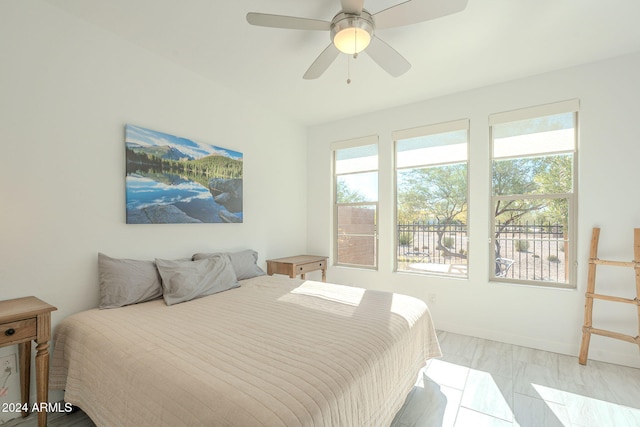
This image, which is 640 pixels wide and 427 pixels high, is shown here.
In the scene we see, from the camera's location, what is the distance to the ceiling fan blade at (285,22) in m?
1.65

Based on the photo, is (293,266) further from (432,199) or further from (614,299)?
(614,299)

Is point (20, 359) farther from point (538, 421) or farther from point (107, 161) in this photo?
point (538, 421)

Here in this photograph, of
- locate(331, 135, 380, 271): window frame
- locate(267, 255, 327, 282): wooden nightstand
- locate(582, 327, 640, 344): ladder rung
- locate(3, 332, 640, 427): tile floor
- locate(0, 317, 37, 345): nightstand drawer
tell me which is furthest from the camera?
locate(331, 135, 380, 271): window frame

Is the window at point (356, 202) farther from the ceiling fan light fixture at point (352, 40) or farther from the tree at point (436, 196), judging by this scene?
the ceiling fan light fixture at point (352, 40)

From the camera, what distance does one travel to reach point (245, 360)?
130 cm

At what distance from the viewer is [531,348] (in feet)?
9.38

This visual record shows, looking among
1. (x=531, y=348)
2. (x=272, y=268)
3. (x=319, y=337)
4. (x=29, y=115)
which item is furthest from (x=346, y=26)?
(x=531, y=348)

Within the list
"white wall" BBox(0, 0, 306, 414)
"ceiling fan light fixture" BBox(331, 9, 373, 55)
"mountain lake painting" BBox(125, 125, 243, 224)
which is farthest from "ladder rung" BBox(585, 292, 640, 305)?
"white wall" BBox(0, 0, 306, 414)

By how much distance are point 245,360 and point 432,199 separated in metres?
2.97

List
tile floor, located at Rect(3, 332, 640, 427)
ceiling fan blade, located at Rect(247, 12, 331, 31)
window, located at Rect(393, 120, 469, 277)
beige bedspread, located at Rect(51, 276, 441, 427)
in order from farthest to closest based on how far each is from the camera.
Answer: window, located at Rect(393, 120, 469, 277), tile floor, located at Rect(3, 332, 640, 427), ceiling fan blade, located at Rect(247, 12, 331, 31), beige bedspread, located at Rect(51, 276, 441, 427)

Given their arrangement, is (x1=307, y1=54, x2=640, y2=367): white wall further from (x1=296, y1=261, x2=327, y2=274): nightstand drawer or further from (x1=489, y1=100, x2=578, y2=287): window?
(x1=296, y1=261, x2=327, y2=274): nightstand drawer

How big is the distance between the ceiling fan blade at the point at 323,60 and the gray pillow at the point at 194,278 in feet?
5.91

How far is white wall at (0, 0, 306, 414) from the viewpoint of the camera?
6.01ft

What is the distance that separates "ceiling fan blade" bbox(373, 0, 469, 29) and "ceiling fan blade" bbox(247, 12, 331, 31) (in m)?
0.33
